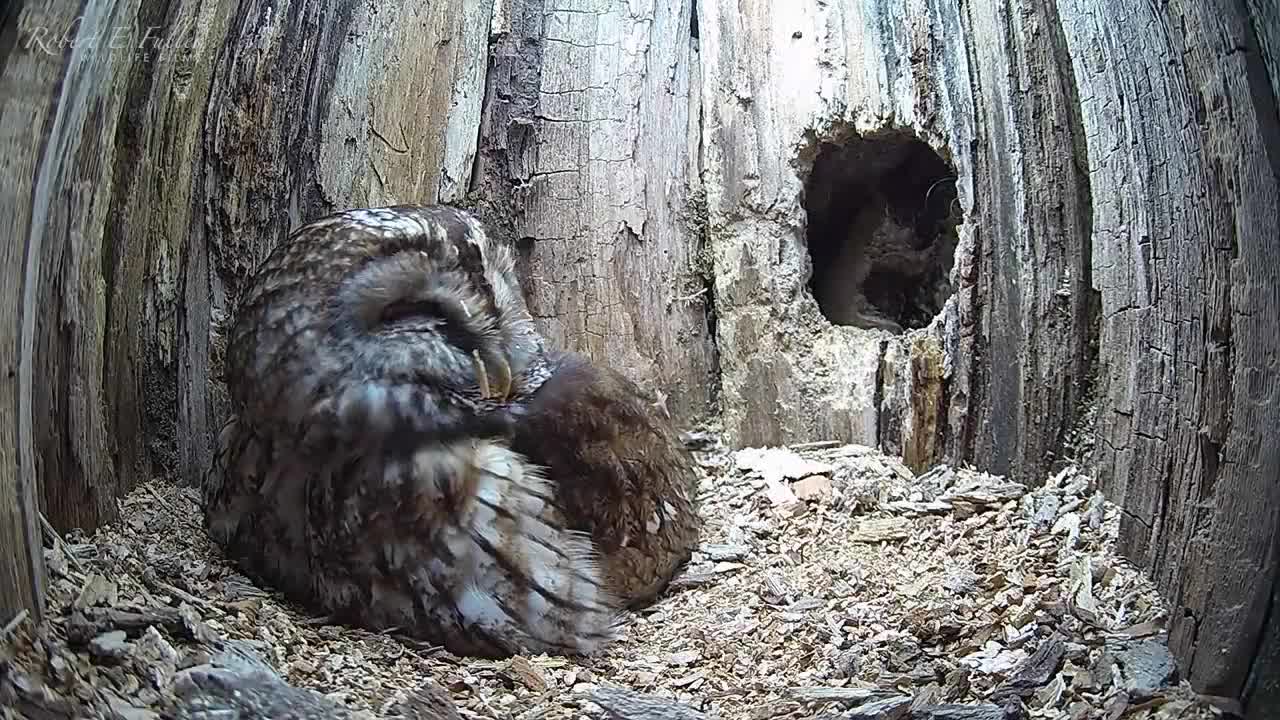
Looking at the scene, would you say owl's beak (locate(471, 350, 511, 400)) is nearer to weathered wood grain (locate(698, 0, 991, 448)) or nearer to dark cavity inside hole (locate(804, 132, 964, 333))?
weathered wood grain (locate(698, 0, 991, 448))

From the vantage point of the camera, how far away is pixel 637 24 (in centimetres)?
293

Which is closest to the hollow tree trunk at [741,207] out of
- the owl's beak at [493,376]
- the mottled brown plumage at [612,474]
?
the mottled brown plumage at [612,474]

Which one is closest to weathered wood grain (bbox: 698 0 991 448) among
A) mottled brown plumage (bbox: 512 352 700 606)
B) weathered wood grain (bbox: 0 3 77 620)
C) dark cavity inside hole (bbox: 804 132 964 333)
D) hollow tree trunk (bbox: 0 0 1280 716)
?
hollow tree trunk (bbox: 0 0 1280 716)

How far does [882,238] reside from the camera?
10.5ft

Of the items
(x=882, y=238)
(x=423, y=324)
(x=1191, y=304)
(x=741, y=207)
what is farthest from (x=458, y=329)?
(x=882, y=238)

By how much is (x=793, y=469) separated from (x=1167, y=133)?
47.4 inches

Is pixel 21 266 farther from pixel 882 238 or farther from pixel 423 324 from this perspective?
pixel 882 238

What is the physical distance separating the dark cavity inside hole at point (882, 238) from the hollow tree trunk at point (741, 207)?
0.01m

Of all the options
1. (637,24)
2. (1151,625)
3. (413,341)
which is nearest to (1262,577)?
(1151,625)

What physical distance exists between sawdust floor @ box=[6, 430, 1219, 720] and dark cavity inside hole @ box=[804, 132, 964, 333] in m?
0.74

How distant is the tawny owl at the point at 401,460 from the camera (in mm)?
2004

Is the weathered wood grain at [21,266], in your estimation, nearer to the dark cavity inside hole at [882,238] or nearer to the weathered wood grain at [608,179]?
the weathered wood grain at [608,179]

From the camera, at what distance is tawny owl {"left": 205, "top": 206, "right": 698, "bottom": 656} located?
6.57 ft

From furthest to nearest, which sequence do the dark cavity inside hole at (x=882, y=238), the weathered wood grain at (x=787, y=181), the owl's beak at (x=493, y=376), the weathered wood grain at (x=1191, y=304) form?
the dark cavity inside hole at (x=882, y=238) < the weathered wood grain at (x=787, y=181) < the owl's beak at (x=493, y=376) < the weathered wood grain at (x=1191, y=304)
